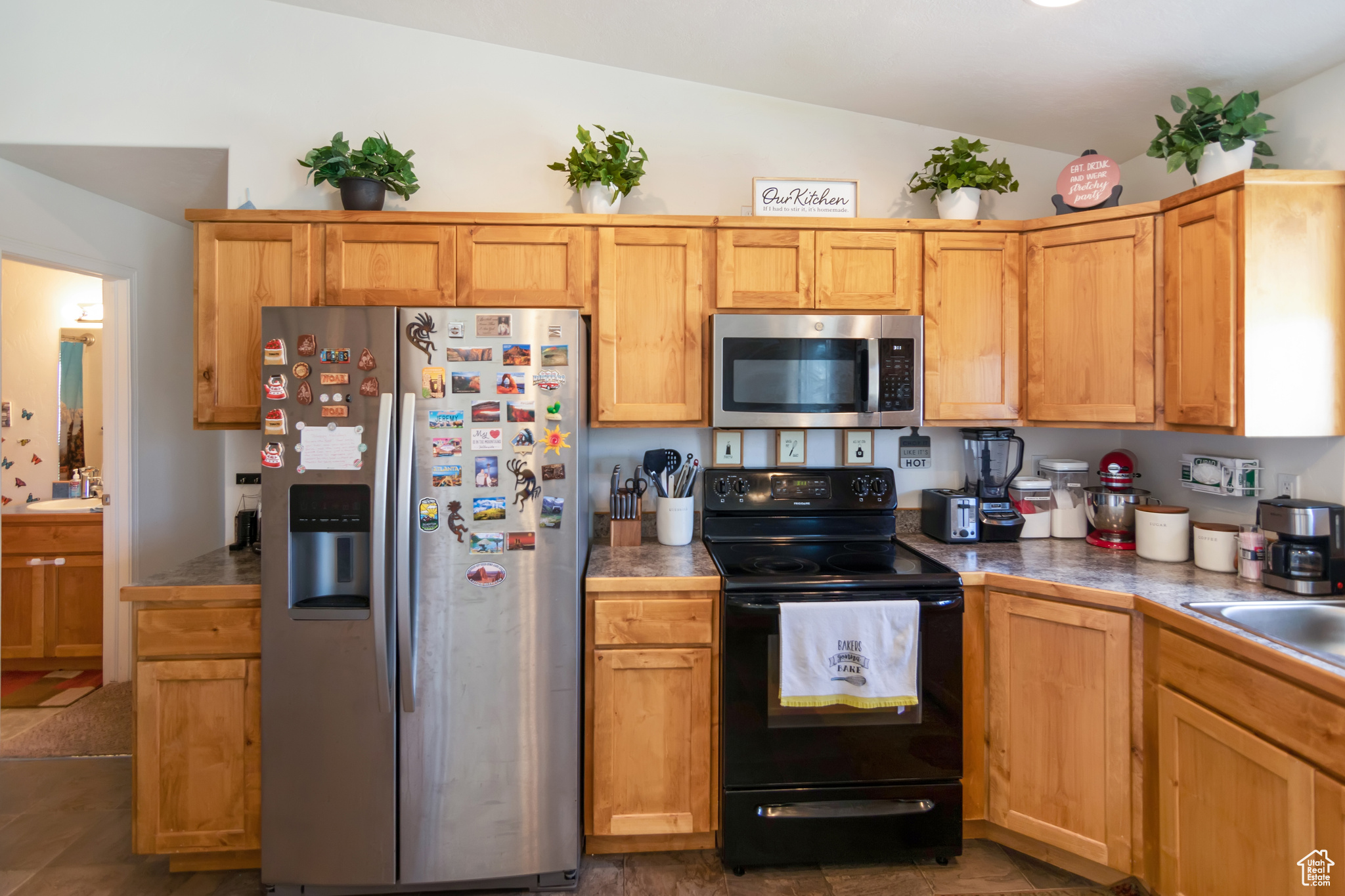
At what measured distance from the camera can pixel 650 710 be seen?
1.93 meters

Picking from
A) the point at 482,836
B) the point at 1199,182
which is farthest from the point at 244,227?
the point at 1199,182

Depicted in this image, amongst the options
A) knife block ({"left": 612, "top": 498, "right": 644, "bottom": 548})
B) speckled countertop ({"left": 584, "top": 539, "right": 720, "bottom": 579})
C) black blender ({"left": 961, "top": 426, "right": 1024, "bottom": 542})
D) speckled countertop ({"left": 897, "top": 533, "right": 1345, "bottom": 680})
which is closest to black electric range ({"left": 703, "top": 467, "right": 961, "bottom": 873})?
speckled countertop ({"left": 584, "top": 539, "right": 720, "bottom": 579})

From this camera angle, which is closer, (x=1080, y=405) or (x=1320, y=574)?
(x=1320, y=574)

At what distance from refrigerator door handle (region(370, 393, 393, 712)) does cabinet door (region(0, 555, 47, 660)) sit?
292cm

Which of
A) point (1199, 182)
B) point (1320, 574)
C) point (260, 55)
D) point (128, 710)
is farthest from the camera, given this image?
point (128, 710)

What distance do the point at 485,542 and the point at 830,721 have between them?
1158mm

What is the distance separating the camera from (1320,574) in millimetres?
1729

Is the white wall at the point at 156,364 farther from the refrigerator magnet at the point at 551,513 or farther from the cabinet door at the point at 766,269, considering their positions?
the cabinet door at the point at 766,269

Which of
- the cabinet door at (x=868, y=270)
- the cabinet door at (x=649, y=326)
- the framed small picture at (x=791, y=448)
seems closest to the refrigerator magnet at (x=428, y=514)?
the cabinet door at (x=649, y=326)

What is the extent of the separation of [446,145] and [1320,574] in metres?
3.13

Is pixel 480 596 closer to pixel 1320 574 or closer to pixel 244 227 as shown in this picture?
pixel 244 227

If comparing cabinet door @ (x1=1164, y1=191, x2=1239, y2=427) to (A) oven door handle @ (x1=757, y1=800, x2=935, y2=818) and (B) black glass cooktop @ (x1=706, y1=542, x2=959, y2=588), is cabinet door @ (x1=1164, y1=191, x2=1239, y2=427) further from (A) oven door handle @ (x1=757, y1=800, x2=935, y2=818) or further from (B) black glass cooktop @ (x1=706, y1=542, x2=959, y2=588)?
(A) oven door handle @ (x1=757, y1=800, x2=935, y2=818)

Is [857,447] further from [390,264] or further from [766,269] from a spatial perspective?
[390,264]

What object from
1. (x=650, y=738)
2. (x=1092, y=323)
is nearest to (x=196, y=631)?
(x=650, y=738)
